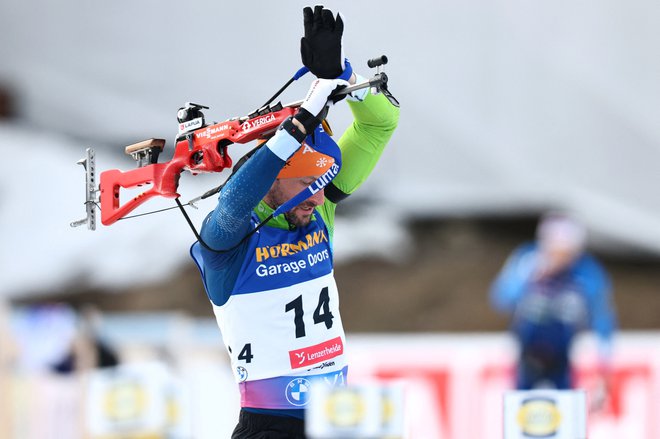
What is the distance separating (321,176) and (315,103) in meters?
0.32

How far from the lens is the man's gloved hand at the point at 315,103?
120 inches

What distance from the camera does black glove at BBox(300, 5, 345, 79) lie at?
3.07 meters

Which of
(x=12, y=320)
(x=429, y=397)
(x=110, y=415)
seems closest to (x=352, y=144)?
(x=110, y=415)

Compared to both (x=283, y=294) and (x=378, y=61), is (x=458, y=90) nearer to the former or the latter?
(x=283, y=294)

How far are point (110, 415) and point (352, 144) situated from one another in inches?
55.6

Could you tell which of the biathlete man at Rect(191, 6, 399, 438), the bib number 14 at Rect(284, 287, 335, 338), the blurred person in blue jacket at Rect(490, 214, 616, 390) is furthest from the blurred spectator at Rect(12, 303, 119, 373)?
the bib number 14 at Rect(284, 287, 335, 338)

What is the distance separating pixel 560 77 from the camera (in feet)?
33.4

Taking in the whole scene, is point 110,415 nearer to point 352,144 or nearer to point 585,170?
point 352,144

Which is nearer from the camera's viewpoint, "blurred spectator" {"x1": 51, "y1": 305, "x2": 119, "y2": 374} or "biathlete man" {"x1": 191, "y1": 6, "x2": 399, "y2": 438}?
"biathlete man" {"x1": 191, "y1": 6, "x2": 399, "y2": 438}

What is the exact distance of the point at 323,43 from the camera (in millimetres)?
3086

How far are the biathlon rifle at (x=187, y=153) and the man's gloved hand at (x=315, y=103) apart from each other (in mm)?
47

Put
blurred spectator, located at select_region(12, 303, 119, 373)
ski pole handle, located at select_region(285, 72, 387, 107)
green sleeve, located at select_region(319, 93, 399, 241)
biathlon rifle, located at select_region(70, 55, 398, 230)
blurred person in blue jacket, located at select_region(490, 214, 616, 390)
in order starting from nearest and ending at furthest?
ski pole handle, located at select_region(285, 72, 387, 107), biathlon rifle, located at select_region(70, 55, 398, 230), green sleeve, located at select_region(319, 93, 399, 241), blurred spectator, located at select_region(12, 303, 119, 373), blurred person in blue jacket, located at select_region(490, 214, 616, 390)

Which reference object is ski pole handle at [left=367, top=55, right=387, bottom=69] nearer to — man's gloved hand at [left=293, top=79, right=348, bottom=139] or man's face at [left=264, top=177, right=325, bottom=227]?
man's gloved hand at [left=293, top=79, right=348, bottom=139]

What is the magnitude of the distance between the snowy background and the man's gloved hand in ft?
20.8
